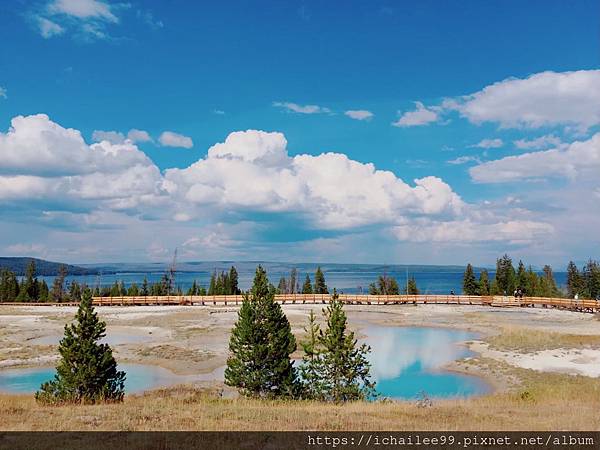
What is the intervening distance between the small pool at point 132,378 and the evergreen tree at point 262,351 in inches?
362

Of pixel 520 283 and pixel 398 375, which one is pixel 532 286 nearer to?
pixel 520 283

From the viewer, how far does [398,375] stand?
31.9 m

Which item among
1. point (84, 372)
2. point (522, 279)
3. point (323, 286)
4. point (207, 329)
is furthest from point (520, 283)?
point (84, 372)

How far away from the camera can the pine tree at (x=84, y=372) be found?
17.0 metres

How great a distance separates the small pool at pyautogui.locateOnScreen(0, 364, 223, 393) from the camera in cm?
2753

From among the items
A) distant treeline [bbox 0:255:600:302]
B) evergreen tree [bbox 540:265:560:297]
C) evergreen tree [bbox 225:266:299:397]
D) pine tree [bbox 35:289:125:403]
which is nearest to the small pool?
pine tree [bbox 35:289:125:403]

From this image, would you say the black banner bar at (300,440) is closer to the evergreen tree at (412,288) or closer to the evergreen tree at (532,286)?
the evergreen tree at (532,286)

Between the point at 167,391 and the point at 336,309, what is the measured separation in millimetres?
10219

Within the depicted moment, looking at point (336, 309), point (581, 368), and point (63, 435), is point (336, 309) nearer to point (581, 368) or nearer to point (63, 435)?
point (63, 435)

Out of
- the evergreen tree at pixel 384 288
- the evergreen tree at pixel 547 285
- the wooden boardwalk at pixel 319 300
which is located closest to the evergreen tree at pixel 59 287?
the wooden boardwalk at pixel 319 300

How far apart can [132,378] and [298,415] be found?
62.7ft

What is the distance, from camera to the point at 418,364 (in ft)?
115

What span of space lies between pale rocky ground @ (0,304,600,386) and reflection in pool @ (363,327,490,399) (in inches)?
76.7

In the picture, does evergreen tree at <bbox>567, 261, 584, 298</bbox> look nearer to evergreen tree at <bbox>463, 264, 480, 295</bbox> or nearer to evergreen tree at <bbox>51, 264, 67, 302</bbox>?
evergreen tree at <bbox>463, 264, 480, 295</bbox>
